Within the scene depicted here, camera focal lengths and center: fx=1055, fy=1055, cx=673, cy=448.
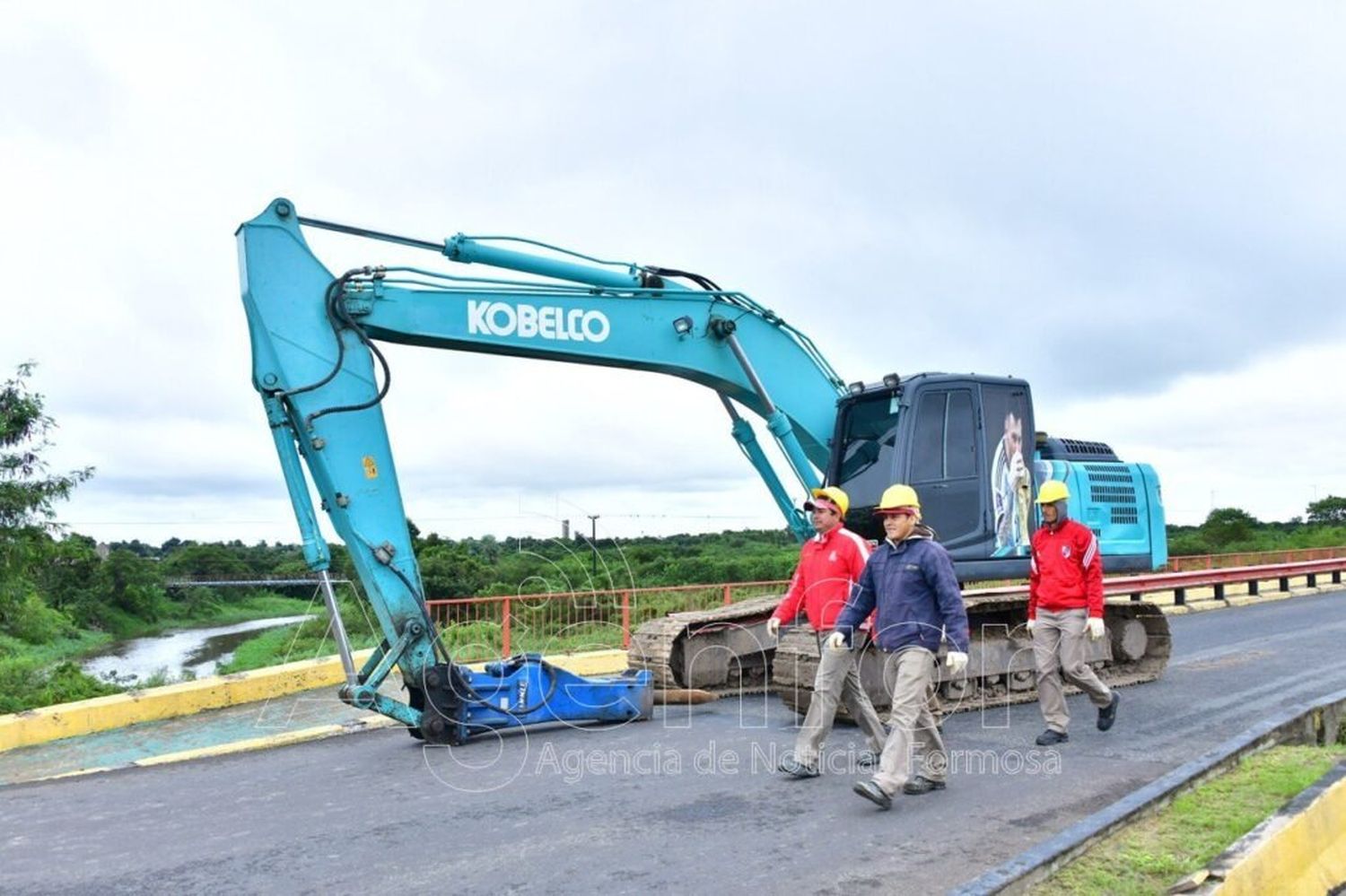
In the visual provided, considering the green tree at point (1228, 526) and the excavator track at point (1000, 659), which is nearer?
the excavator track at point (1000, 659)

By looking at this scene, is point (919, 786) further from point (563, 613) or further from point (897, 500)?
point (563, 613)

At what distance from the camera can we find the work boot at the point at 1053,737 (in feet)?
24.6

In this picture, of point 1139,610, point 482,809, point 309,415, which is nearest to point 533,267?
point 309,415

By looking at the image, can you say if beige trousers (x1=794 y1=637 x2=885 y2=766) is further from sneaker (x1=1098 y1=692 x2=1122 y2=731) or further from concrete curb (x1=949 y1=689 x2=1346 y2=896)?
sneaker (x1=1098 y1=692 x2=1122 y2=731)

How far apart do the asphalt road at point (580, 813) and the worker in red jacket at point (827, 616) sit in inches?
10.2

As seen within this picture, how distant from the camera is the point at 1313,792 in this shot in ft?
15.9

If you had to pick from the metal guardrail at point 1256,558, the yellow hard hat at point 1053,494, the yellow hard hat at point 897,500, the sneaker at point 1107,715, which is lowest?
the sneaker at point 1107,715

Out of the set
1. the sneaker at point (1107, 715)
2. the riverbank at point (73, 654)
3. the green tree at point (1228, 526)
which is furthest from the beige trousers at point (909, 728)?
the green tree at point (1228, 526)

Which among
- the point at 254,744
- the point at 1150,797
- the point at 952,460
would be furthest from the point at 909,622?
the point at 254,744

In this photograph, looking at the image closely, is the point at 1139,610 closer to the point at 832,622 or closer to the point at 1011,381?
the point at 1011,381

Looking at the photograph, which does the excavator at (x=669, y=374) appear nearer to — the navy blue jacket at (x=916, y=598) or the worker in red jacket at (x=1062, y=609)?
the worker in red jacket at (x=1062, y=609)

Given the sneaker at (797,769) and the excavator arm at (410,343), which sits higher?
the excavator arm at (410,343)

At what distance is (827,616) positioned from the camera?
7035mm

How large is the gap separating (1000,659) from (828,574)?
327 centimetres
